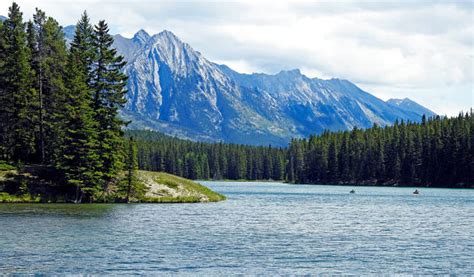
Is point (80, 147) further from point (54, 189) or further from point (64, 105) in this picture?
point (64, 105)

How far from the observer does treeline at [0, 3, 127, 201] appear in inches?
3521

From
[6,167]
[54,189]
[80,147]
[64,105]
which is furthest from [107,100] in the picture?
[6,167]

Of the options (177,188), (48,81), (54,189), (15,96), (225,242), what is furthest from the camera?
(48,81)

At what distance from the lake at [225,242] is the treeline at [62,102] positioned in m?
10.0

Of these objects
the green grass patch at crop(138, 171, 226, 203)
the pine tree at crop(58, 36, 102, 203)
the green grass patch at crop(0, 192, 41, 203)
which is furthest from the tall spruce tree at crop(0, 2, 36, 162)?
the green grass patch at crop(138, 171, 226, 203)

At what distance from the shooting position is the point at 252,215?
7744 centimetres

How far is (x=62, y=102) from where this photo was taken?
97.9 m

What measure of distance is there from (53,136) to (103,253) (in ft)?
191

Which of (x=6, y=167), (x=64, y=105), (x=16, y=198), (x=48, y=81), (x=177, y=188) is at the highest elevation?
(x=48, y=81)

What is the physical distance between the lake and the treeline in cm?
1003

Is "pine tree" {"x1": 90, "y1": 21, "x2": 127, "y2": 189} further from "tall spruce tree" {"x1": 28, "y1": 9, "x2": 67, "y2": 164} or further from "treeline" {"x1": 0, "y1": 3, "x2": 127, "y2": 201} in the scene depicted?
"tall spruce tree" {"x1": 28, "y1": 9, "x2": 67, "y2": 164}

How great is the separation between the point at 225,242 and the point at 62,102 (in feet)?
183

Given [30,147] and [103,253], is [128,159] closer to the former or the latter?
[30,147]

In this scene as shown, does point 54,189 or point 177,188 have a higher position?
point 177,188
